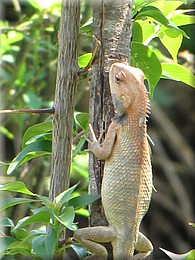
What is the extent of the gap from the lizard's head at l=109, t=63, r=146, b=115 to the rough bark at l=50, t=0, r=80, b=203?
21cm

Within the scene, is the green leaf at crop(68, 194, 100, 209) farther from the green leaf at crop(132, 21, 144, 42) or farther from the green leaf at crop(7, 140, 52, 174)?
the green leaf at crop(132, 21, 144, 42)

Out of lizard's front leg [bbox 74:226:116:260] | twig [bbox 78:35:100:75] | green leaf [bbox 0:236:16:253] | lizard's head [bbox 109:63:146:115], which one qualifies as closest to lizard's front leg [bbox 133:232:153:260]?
lizard's front leg [bbox 74:226:116:260]

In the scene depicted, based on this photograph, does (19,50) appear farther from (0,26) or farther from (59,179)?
(59,179)

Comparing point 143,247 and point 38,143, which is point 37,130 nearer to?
point 38,143

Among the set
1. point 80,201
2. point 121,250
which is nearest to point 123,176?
point 121,250

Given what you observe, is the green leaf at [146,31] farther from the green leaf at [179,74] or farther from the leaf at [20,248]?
the leaf at [20,248]

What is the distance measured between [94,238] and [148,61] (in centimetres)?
49

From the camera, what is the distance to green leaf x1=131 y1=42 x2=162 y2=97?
5.71ft

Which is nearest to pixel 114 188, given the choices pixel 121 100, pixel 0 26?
pixel 121 100

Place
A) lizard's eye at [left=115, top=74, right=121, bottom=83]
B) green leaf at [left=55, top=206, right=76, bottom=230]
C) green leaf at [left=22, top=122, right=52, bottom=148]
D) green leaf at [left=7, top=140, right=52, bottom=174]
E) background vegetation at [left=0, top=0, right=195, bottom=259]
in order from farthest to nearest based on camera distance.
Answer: background vegetation at [left=0, top=0, right=195, bottom=259] < lizard's eye at [left=115, top=74, right=121, bottom=83] < green leaf at [left=22, top=122, right=52, bottom=148] < green leaf at [left=7, top=140, right=52, bottom=174] < green leaf at [left=55, top=206, right=76, bottom=230]

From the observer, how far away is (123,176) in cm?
182

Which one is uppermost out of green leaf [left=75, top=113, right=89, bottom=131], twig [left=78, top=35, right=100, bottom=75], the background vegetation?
twig [left=78, top=35, right=100, bottom=75]

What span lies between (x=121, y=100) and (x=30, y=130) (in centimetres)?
30

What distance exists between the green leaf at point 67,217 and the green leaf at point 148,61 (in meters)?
0.49
